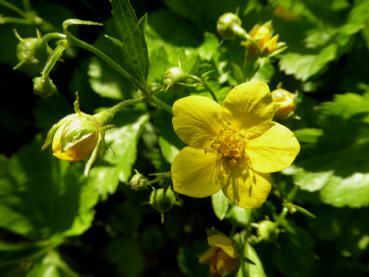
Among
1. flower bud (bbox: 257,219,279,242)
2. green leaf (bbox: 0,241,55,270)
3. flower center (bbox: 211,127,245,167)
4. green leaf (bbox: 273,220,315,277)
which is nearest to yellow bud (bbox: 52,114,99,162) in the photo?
flower center (bbox: 211,127,245,167)

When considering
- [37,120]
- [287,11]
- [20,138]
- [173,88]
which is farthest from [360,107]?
[20,138]

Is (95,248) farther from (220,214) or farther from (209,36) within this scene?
(209,36)

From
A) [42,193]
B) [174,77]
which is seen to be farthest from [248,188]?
[42,193]

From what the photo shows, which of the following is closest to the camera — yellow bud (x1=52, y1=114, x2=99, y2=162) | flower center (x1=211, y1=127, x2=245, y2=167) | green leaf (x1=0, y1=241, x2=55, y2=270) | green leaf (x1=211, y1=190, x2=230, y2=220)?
yellow bud (x1=52, y1=114, x2=99, y2=162)

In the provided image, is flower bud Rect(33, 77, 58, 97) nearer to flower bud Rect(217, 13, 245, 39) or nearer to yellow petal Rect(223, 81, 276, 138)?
yellow petal Rect(223, 81, 276, 138)

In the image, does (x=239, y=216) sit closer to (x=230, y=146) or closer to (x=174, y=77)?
(x=230, y=146)
